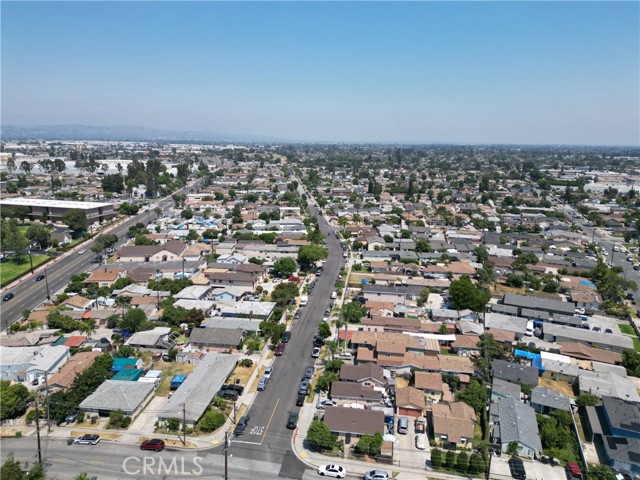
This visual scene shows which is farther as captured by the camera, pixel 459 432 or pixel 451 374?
pixel 451 374

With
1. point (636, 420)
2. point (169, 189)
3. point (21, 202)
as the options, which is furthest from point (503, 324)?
point (169, 189)

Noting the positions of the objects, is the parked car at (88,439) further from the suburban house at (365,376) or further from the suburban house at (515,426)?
the suburban house at (515,426)

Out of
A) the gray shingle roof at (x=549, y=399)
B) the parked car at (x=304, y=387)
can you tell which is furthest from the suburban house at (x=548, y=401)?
the parked car at (x=304, y=387)

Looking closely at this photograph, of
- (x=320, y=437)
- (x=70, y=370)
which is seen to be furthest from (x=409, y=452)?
(x=70, y=370)

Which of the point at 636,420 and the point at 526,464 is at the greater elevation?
the point at 636,420

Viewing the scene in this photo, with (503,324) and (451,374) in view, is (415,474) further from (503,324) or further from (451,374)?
(503,324)

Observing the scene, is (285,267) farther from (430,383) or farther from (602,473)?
(602,473)

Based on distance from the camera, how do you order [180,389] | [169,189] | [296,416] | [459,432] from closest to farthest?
[459,432], [296,416], [180,389], [169,189]
